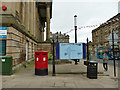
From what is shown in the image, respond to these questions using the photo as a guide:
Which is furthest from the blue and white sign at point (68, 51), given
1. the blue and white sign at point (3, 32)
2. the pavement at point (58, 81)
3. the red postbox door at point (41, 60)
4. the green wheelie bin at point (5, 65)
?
the blue and white sign at point (3, 32)

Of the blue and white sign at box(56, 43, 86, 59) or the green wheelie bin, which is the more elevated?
the blue and white sign at box(56, 43, 86, 59)

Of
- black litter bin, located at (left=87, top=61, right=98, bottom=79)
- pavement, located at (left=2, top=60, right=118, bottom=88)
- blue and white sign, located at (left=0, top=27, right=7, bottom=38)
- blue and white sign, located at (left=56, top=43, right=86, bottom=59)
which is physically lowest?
pavement, located at (left=2, top=60, right=118, bottom=88)

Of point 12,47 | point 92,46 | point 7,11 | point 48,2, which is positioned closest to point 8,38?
point 12,47

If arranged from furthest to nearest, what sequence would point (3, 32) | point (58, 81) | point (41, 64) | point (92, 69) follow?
point (3, 32) → point (41, 64) → point (92, 69) → point (58, 81)

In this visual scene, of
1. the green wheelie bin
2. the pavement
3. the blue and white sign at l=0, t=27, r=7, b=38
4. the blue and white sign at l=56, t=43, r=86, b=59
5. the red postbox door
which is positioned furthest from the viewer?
the blue and white sign at l=0, t=27, r=7, b=38

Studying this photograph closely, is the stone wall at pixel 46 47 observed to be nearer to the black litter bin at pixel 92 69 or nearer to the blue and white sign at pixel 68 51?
the blue and white sign at pixel 68 51

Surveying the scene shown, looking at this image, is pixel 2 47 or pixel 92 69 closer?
pixel 92 69

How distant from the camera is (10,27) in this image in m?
7.77

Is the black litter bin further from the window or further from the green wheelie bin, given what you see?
the window

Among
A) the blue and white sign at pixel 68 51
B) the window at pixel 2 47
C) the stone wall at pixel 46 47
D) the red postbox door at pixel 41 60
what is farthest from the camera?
the stone wall at pixel 46 47

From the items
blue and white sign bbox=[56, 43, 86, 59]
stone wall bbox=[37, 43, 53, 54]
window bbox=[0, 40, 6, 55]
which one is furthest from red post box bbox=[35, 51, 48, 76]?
stone wall bbox=[37, 43, 53, 54]

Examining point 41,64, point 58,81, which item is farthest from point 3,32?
point 58,81

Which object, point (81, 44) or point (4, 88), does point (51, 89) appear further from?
point (81, 44)

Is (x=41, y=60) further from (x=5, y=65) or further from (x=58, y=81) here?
(x=5, y=65)
